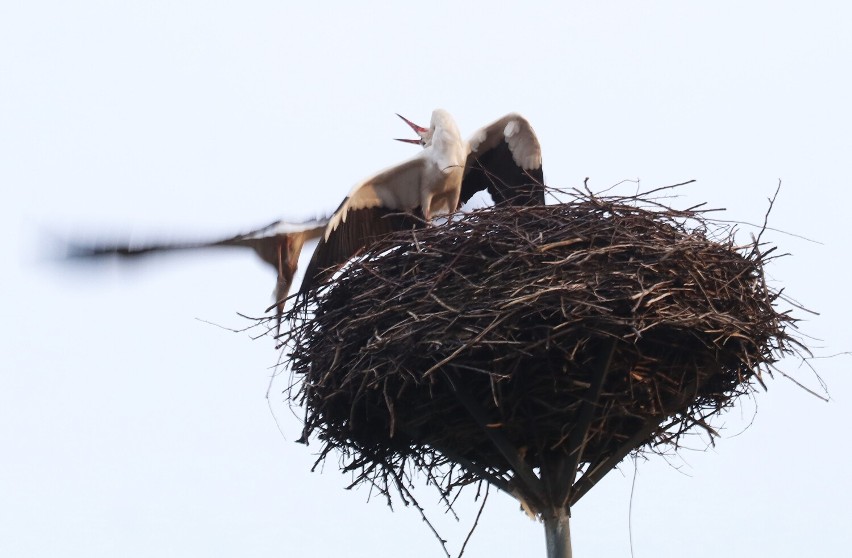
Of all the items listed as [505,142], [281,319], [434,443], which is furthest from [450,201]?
[434,443]

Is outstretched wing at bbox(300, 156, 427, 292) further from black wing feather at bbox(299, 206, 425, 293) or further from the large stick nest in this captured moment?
the large stick nest

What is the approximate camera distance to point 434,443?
19.2 ft

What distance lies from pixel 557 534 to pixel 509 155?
310cm

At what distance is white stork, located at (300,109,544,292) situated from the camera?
7.41 metres

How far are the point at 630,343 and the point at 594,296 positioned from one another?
1.05ft

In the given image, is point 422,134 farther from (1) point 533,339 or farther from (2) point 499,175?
(1) point 533,339

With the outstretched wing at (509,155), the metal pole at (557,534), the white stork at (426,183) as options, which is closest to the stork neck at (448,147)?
the white stork at (426,183)

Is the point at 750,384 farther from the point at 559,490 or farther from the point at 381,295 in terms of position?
the point at 381,295

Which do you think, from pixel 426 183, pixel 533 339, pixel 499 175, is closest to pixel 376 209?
pixel 426 183

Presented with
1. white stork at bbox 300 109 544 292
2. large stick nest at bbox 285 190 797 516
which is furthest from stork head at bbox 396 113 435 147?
large stick nest at bbox 285 190 797 516

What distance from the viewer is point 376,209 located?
25.0 ft

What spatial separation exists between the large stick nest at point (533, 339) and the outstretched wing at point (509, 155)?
2.03m

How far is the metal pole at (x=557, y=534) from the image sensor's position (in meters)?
5.69

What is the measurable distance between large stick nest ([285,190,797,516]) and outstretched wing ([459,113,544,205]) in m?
2.03
